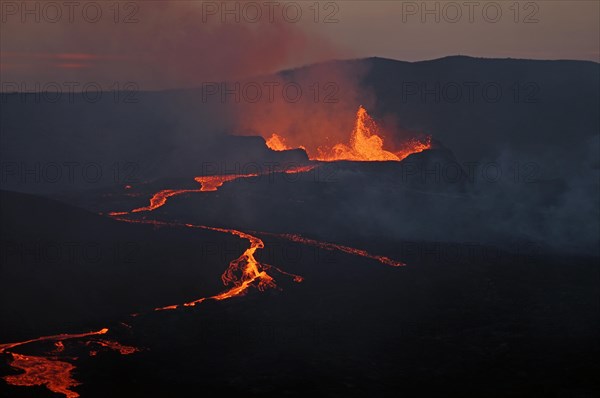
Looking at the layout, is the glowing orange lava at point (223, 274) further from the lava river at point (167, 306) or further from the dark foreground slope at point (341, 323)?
the dark foreground slope at point (341, 323)

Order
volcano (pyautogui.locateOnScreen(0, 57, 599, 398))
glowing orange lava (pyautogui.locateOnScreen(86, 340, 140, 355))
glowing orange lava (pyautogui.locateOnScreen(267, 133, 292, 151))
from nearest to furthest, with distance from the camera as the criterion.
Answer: volcano (pyautogui.locateOnScreen(0, 57, 599, 398)) < glowing orange lava (pyautogui.locateOnScreen(86, 340, 140, 355)) < glowing orange lava (pyautogui.locateOnScreen(267, 133, 292, 151))

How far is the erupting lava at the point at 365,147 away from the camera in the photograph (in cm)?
7844

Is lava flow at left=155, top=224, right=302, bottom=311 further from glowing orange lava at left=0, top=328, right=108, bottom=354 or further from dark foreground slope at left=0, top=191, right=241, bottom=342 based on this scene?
glowing orange lava at left=0, top=328, right=108, bottom=354

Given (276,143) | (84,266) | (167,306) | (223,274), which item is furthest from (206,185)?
(167,306)

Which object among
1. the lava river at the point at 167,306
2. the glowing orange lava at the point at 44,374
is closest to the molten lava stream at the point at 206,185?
the lava river at the point at 167,306

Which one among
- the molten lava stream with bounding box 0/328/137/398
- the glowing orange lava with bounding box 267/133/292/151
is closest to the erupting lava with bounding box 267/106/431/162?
the glowing orange lava with bounding box 267/133/292/151

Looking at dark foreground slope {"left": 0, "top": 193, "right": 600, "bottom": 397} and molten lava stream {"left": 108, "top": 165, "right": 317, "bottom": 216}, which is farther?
molten lava stream {"left": 108, "top": 165, "right": 317, "bottom": 216}

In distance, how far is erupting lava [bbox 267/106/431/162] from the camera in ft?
257

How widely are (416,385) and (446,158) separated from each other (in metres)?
44.4

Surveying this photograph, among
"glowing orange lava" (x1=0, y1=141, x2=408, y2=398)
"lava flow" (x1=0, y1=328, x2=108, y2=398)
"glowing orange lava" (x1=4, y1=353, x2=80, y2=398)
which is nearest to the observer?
"glowing orange lava" (x1=4, y1=353, x2=80, y2=398)

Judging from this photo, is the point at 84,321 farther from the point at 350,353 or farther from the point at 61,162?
the point at 61,162

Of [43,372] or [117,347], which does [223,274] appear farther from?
[43,372]

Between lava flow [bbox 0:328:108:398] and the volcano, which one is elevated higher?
the volcano

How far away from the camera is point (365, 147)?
8238 cm
